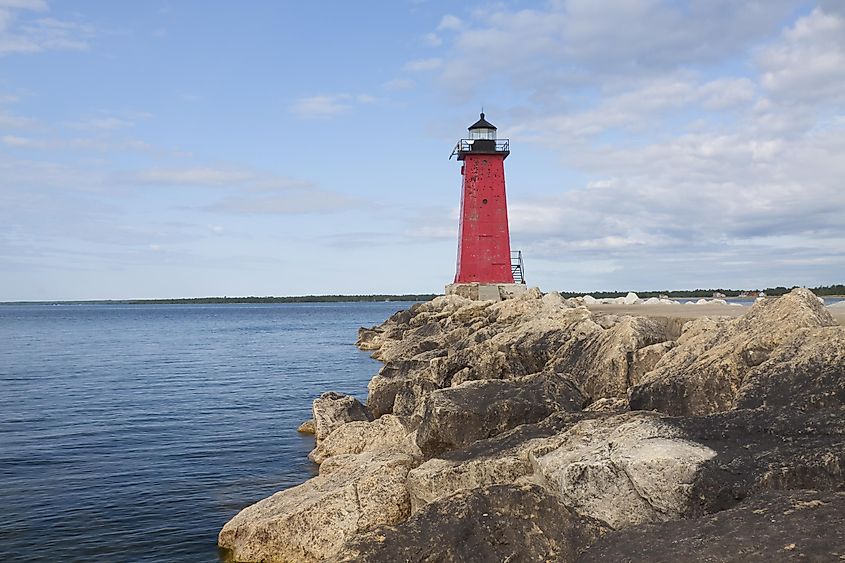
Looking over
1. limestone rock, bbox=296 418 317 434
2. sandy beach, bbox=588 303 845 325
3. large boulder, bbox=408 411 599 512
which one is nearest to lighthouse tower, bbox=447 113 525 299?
sandy beach, bbox=588 303 845 325

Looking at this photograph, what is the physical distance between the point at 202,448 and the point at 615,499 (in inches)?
465

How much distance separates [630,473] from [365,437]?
7170mm

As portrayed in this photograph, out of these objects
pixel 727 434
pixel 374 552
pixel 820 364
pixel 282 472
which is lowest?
pixel 282 472

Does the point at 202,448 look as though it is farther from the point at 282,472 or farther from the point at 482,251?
the point at 482,251

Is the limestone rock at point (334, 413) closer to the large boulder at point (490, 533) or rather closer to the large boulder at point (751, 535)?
the large boulder at point (490, 533)

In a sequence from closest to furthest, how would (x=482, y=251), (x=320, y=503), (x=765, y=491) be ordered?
(x=765, y=491) < (x=320, y=503) < (x=482, y=251)

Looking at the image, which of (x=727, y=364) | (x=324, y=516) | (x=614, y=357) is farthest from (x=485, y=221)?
(x=324, y=516)

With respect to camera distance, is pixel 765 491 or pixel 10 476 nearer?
pixel 765 491

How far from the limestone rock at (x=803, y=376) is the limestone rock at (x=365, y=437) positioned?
529 cm

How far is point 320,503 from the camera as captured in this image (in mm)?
8633

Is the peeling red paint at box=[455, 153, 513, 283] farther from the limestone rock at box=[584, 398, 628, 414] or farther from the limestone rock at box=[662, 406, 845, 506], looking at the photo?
the limestone rock at box=[662, 406, 845, 506]

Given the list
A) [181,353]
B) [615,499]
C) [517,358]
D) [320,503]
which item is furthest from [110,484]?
[181,353]

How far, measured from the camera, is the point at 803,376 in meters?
7.35

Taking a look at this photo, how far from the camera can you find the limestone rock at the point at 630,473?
596 cm
